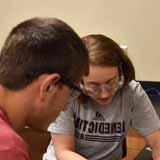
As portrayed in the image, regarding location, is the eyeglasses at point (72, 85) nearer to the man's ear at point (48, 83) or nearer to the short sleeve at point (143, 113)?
the man's ear at point (48, 83)

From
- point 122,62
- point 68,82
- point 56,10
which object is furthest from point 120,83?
point 56,10

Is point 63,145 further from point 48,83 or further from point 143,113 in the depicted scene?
point 48,83

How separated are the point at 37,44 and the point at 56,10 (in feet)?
4.80

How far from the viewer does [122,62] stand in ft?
4.96

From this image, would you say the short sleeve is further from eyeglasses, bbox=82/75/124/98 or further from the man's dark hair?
the man's dark hair

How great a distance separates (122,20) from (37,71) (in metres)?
1.41

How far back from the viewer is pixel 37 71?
0.88 meters

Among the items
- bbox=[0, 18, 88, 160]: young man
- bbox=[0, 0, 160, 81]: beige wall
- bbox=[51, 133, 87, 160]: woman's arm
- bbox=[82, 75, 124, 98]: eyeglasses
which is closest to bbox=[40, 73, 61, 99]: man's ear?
bbox=[0, 18, 88, 160]: young man

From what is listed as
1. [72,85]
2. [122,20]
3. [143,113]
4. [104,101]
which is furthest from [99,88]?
[122,20]

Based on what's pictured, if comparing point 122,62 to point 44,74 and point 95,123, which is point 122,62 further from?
point 44,74

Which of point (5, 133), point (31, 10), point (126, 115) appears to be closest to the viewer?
point (5, 133)

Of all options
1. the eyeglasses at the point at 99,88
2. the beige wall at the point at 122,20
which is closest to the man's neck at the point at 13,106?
the eyeglasses at the point at 99,88

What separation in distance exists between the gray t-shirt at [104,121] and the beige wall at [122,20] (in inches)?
24.7

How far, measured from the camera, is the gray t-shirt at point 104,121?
1.59m
